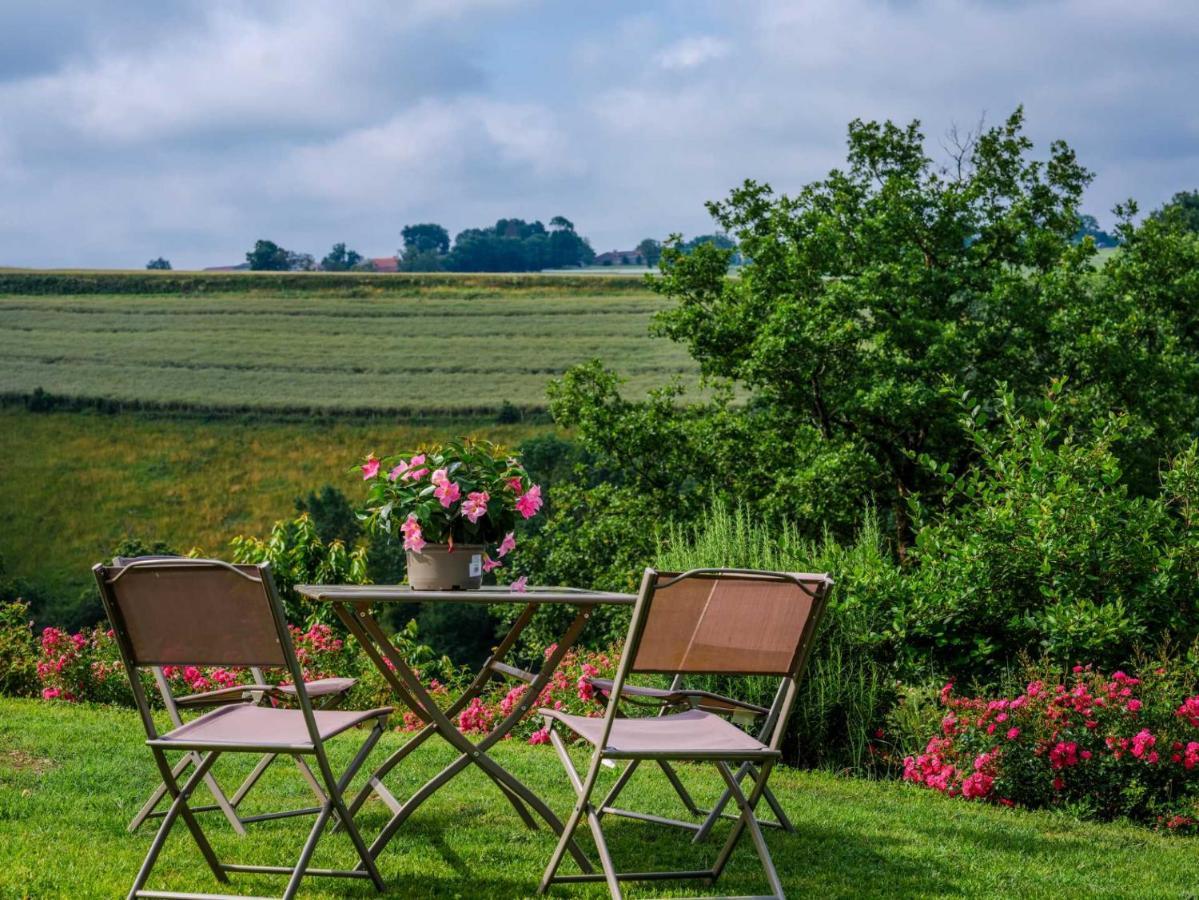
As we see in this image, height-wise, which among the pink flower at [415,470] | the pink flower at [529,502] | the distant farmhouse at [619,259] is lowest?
the pink flower at [529,502]

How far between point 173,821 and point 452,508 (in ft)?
4.77

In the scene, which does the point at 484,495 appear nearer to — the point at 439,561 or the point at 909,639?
the point at 439,561

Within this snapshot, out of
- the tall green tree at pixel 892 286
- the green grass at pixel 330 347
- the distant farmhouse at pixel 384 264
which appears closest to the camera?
the tall green tree at pixel 892 286

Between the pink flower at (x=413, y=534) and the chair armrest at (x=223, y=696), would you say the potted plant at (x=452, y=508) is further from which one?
the chair armrest at (x=223, y=696)

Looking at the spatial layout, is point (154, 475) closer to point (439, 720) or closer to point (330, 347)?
point (330, 347)

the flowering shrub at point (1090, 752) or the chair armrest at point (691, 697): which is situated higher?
the chair armrest at point (691, 697)

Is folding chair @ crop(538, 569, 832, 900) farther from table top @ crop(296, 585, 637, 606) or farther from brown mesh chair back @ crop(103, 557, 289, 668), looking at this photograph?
brown mesh chair back @ crop(103, 557, 289, 668)

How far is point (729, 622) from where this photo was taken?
3941 mm

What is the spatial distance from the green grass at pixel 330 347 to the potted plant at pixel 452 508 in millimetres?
36204

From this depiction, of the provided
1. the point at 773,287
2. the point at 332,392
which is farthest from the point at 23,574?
the point at 773,287

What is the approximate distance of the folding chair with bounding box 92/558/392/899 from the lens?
11.9 feet

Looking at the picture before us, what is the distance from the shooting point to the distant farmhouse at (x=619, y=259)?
2365 inches

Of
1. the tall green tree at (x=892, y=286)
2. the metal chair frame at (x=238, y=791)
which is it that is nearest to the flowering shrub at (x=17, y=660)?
the metal chair frame at (x=238, y=791)

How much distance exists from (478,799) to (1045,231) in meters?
15.6
